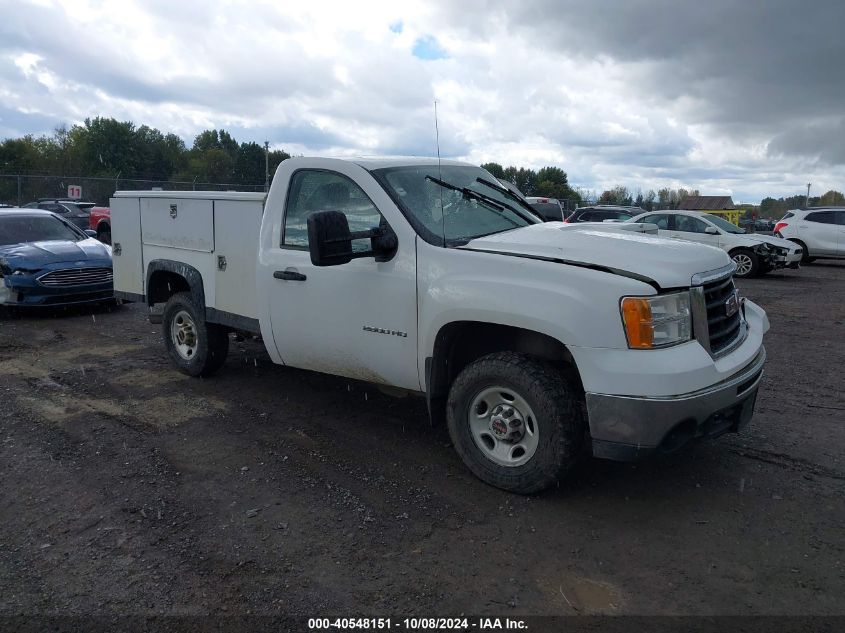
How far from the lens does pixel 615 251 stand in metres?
3.94

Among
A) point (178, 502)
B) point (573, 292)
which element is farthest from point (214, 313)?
point (573, 292)

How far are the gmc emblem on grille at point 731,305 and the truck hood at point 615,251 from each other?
0.70ft

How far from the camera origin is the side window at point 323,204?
4.72m

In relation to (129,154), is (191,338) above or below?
below

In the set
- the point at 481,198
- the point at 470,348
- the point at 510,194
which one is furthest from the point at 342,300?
the point at 510,194

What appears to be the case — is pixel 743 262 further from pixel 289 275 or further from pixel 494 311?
pixel 494 311

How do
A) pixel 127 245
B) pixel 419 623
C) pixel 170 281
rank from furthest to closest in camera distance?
1. pixel 127 245
2. pixel 170 281
3. pixel 419 623

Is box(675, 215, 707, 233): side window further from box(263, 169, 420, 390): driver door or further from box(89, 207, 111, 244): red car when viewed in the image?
box(89, 207, 111, 244): red car

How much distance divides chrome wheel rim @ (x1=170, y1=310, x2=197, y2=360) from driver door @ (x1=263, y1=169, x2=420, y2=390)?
1657 mm

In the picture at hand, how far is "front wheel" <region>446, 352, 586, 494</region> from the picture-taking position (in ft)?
12.5

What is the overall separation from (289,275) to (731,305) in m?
2.93

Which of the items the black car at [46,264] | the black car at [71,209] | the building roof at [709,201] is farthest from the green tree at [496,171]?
the building roof at [709,201]

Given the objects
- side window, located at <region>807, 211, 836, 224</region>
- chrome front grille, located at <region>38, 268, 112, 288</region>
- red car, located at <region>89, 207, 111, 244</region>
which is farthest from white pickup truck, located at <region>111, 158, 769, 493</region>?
red car, located at <region>89, 207, 111, 244</region>

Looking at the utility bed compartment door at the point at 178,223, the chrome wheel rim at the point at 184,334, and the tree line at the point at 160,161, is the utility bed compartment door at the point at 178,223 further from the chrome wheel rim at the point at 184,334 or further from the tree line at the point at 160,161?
the tree line at the point at 160,161
